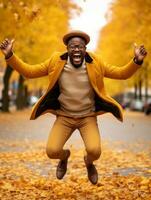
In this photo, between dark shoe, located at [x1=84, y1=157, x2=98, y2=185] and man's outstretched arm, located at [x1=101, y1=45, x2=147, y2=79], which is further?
dark shoe, located at [x1=84, y1=157, x2=98, y2=185]

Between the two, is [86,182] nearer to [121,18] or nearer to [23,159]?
[23,159]

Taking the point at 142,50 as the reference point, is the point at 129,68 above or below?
below

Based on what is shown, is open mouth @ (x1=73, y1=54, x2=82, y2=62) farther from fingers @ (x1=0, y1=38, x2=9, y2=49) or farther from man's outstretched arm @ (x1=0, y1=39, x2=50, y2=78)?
fingers @ (x1=0, y1=38, x2=9, y2=49)

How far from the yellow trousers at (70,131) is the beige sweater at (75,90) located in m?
0.13

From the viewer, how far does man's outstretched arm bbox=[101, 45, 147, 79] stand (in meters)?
7.19

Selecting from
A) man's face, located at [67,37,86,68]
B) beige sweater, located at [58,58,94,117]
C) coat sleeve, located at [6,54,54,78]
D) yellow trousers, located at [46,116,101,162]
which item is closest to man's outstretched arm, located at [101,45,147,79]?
beige sweater, located at [58,58,94,117]

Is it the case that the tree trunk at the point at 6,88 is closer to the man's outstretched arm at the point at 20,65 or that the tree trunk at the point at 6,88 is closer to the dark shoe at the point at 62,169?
the dark shoe at the point at 62,169

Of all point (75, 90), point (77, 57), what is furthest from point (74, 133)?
point (77, 57)

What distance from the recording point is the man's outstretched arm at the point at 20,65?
7.13 m

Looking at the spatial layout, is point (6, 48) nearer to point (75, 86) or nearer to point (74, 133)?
point (75, 86)

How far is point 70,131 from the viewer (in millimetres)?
7742

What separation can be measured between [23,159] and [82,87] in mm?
5089

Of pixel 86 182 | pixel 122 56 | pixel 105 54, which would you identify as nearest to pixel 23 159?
pixel 86 182

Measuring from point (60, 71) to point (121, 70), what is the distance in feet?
2.39
